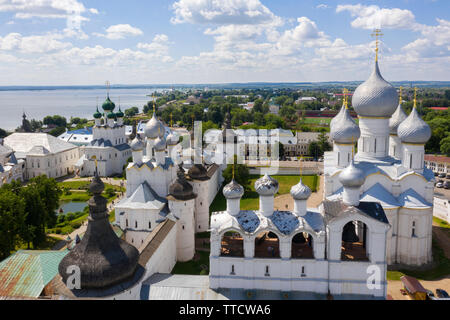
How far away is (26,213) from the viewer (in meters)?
19.3

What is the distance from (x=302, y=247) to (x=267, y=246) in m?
1.30

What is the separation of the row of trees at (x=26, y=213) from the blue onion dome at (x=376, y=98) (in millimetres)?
18405

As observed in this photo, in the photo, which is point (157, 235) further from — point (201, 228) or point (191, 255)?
point (201, 228)

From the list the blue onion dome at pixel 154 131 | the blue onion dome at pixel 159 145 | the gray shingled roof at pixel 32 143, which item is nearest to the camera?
the blue onion dome at pixel 159 145

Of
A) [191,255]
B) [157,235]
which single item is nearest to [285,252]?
[157,235]

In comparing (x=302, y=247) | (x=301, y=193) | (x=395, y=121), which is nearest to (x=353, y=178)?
(x=301, y=193)

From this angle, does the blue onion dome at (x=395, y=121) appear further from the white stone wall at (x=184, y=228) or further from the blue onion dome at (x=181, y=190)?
the white stone wall at (x=184, y=228)

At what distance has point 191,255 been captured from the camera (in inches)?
763

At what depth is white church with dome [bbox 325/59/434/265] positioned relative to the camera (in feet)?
59.3

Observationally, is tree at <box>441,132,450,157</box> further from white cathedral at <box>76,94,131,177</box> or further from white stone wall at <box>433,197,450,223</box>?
white cathedral at <box>76,94,131,177</box>

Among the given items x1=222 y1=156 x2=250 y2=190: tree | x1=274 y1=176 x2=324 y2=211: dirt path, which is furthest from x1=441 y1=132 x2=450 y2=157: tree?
x1=222 y1=156 x2=250 y2=190: tree

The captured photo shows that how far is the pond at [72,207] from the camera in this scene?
2902cm

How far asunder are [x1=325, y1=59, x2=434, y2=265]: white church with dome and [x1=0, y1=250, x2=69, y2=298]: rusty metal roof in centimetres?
1266

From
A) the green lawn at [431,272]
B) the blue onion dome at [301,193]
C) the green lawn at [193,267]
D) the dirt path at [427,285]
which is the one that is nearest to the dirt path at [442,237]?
the green lawn at [431,272]
